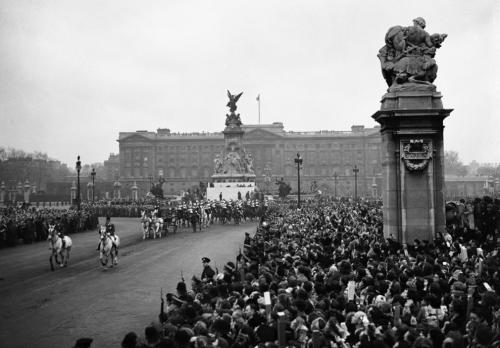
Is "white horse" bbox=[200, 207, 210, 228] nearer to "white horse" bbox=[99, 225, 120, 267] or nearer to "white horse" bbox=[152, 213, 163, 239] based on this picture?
"white horse" bbox=[152, 213, 163, 239]

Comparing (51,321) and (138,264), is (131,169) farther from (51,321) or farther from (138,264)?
(51,321)

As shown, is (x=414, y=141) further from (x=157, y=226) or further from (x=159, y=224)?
(x=159, y=224)

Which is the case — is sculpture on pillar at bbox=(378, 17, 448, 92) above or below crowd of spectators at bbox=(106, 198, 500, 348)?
above

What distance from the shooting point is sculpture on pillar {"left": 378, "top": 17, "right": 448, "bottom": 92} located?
1662 cm

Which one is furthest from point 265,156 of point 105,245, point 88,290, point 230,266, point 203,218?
point 230,266

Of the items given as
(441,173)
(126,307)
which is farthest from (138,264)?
(441,173)

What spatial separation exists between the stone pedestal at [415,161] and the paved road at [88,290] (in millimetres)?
8023

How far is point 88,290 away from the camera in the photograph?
1602 cm

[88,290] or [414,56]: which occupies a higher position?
[414,56]

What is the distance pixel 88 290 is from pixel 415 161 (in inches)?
473

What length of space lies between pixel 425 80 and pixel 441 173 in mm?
3327

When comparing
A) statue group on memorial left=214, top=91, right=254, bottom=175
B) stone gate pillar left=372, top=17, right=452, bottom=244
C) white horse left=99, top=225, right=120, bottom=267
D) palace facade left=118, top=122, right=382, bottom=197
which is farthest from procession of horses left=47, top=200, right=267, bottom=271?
palace facade left=118, top=122, right=382, bottom=197

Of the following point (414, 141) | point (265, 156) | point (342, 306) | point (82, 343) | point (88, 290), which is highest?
point (265, 156)

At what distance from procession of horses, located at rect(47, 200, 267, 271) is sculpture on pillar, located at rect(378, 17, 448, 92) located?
1315cm
